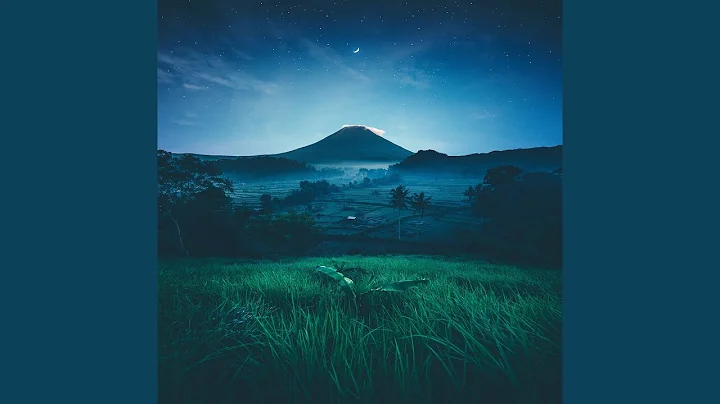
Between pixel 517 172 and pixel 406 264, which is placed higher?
pixel 517 172

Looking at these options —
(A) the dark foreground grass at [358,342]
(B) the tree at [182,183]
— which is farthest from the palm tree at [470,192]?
(B) the tree at [182,183]

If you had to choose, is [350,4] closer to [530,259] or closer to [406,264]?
[406,264]

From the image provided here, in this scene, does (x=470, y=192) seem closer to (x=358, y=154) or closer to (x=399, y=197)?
(x=399, y=197)

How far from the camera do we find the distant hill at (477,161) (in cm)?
207

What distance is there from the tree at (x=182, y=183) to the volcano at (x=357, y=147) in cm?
50

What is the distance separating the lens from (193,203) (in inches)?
81.5

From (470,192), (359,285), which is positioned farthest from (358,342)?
(470,192)

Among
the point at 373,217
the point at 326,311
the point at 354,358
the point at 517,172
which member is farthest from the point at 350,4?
the point at 354,358

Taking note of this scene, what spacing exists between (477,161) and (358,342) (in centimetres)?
158

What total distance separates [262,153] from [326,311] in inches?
54.1

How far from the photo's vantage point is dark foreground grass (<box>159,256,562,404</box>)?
1.27 meters

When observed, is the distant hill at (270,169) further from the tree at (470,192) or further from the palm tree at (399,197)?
the tree at (470,192)

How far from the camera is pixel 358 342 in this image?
1.36 metres

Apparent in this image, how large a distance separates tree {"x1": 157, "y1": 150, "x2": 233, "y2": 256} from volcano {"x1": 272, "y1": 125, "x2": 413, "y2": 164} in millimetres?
504
